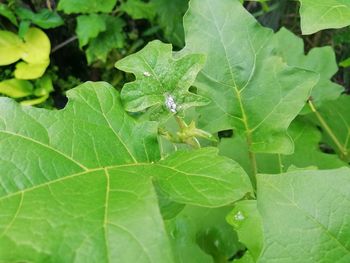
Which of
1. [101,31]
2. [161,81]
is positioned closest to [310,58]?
[161,81]

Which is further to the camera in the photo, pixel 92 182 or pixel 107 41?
pixel 107 41

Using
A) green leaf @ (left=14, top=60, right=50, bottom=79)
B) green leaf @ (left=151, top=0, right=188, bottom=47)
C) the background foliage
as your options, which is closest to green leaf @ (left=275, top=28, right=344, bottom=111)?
the background foliage

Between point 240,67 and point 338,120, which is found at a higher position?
point 240,67

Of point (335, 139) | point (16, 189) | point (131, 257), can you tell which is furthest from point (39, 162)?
point (335, 139)

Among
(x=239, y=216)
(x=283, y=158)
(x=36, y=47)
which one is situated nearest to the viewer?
(x=239, y=216)

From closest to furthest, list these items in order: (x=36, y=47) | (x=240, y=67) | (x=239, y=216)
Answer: (x=239, y=216) < (x=240, y=67) < (x=36, y=47)

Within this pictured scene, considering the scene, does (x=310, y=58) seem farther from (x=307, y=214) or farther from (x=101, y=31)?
(x=101, y=31)
